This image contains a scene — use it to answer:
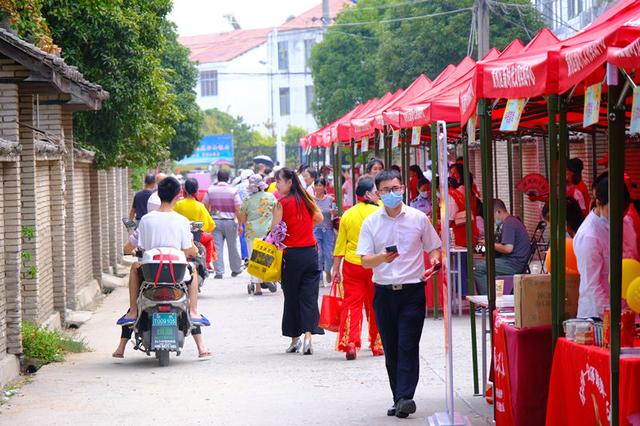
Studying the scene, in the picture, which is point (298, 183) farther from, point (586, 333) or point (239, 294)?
point (239, 294)

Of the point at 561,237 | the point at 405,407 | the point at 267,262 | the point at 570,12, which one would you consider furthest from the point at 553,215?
the point at 570,12

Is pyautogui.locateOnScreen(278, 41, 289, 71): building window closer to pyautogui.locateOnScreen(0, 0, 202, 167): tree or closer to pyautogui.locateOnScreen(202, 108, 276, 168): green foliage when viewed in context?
pyautogui.locateOnScreen(202, 108, 276, 168): green foliage

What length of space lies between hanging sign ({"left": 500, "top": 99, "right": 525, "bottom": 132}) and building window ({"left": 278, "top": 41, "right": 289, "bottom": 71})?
263ft

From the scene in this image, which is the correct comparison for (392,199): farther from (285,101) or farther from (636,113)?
(285,101)

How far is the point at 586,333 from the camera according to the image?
7.22 metres

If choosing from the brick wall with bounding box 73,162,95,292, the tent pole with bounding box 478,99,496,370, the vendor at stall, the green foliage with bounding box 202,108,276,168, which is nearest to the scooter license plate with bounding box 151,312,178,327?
the tent pole with bounding box 478,99,496,370

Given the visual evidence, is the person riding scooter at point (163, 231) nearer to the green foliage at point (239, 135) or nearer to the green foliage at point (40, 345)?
the green foliage at point (40, 345)

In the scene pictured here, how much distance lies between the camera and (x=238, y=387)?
11203mm

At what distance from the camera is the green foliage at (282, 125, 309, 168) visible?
77250mm

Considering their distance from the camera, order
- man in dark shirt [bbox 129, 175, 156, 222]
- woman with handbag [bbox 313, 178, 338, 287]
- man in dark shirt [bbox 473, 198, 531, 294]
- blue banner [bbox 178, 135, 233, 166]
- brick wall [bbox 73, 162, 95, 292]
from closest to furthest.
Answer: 1. man in dark shirt [bbox 473, 198, 531, 294]
2. brick wall [bbox 73, 162, 95, 292]
3. woman with handbag [bbox 313, 178, 338, 287]
4. man in dark shirt [bbox 129, 175, 156, 222]
5. blue banner [bbox 178, 135, 233, 166]

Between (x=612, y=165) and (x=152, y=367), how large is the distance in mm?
7327

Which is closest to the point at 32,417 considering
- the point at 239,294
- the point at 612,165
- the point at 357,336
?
the point at 357,336

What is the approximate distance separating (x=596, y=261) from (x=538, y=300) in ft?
2.08

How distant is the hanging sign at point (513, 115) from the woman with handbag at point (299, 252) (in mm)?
4937
